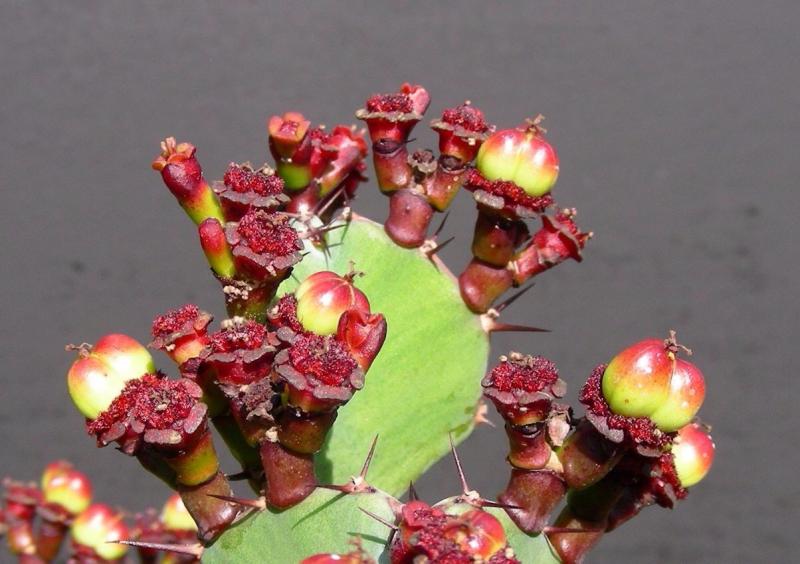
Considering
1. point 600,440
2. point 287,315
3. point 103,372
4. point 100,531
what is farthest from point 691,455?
point 100,531

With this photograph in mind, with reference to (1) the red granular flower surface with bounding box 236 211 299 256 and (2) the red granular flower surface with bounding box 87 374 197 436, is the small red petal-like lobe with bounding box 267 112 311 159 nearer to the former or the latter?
(1) the red granular flower surface with bounding box 236 211 299 256

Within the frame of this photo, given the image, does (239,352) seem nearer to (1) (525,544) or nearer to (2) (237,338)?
(2) (237,338)

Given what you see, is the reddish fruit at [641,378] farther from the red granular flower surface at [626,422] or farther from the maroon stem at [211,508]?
the maroon stem at [211,508]

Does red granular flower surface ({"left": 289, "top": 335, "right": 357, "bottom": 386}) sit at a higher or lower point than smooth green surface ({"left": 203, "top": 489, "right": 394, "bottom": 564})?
higher

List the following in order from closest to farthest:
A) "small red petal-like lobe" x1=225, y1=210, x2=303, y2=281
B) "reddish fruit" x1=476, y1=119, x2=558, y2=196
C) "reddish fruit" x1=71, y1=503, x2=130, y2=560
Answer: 1. "small red petal-like lobe" x1=225, y1=210, x2=303, y2=281
2. "reddish fruit" x1=476, y1=119, x2=558, y2=196
3. "reddish fruit" x1=71, y1=503, x2=130, y2=560

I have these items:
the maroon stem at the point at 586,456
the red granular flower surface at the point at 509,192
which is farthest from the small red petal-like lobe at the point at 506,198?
the maroon stem at the point at 586,456

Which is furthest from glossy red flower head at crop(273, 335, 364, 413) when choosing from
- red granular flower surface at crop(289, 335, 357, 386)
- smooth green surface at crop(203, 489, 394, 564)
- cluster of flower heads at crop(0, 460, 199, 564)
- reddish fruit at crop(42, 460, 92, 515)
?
reddish fruit at crop(42, 460, 92, 515)
